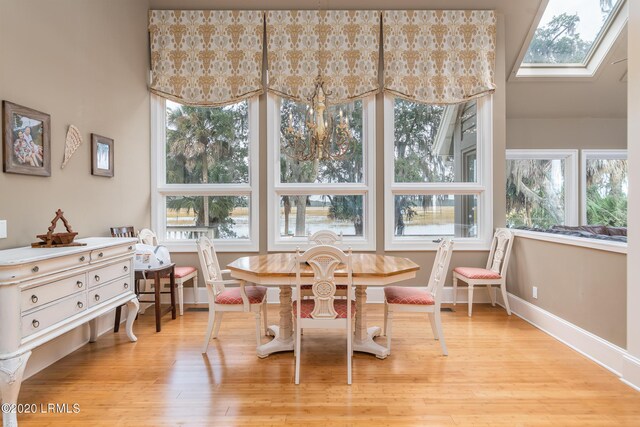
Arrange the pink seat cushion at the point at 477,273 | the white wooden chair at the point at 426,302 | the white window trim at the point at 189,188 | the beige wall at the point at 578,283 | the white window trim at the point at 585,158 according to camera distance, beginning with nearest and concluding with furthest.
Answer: the beige wall at the point at 578,283 < the white wooden chair at the point at 426,302 < the pink seat cushion at the point at 477,273 < the white window trim at the point at 189,188 < the white window trim at the point at 585,158

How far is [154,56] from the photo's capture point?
176 inches

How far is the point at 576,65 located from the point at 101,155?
5936 millimetres

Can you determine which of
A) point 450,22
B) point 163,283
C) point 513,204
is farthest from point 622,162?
point 163,283

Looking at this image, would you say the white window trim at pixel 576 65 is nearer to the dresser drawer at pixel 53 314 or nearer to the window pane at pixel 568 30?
the window pane at pixel 568 30

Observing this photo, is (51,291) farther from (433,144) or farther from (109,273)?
(433,144)

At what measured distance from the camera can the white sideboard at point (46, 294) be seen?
6.33 feet

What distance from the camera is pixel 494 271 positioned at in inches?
164

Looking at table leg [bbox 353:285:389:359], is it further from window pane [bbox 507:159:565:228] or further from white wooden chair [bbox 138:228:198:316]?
window pane [bbox 507:159:565:228]

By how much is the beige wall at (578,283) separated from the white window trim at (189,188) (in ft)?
10.3

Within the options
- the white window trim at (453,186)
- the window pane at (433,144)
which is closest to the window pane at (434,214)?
the white window trim at (453,186)

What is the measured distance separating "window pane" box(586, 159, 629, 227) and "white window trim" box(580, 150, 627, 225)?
2.4 inches

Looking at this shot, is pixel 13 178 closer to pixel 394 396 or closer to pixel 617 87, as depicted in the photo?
pixel 394 396

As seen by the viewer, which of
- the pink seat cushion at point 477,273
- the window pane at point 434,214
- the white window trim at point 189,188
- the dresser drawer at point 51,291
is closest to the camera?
Answer: the dresser drawer at point 51,291

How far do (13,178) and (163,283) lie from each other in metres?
1.95
